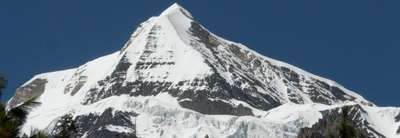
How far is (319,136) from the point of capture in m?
137

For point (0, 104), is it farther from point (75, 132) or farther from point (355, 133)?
point (355, 133)

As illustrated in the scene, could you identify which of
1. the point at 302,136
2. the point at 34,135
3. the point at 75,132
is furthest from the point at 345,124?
the point at 302,136

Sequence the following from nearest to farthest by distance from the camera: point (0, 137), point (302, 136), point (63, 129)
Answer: point (0, 137)
point (63, 129)
point (302, 136)

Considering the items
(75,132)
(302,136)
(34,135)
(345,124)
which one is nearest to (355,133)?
(345,124)

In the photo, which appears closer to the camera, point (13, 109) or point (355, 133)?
point (13, 109)

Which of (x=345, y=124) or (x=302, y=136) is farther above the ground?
(x=302, y=136)

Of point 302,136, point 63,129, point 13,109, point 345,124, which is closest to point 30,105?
point 13,109

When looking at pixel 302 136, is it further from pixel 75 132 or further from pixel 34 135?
pixel 34 135

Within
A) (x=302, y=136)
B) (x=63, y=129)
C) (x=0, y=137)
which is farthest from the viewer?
(x=302, y=136)

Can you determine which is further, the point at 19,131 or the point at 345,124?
the point at 345,124

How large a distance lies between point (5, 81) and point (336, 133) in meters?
14.1

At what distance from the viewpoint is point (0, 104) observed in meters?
42.0

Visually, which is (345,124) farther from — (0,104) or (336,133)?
(0,104)

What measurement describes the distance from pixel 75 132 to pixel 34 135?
8890 millimetres
